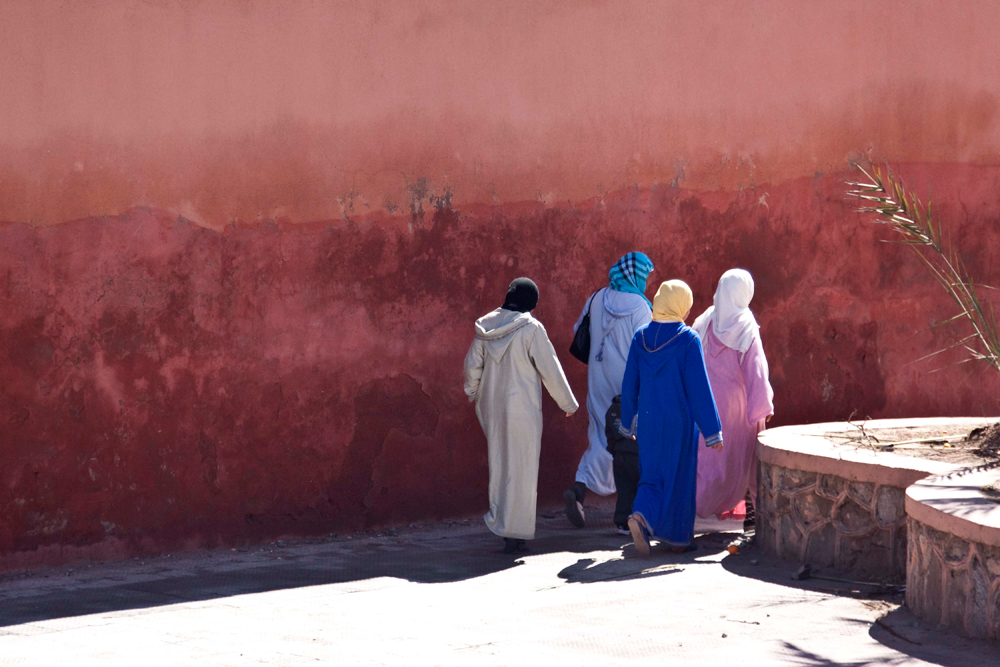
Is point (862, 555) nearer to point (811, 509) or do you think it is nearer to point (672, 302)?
point (811, 509)

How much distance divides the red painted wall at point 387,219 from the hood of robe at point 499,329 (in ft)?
2.86

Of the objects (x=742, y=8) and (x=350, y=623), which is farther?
(x=742, y=8)

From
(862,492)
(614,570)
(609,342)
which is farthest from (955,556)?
(609,342)

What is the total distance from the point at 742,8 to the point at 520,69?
6.84ft

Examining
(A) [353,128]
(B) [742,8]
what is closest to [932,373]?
(B) [742,8]

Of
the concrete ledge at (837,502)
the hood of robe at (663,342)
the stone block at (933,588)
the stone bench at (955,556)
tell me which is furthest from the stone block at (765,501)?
the stone block at (933,588)

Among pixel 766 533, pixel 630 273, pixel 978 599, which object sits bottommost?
pixel 766 533

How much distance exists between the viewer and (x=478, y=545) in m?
6.83

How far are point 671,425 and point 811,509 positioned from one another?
0.84 meters

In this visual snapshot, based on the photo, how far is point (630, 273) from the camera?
7.23m

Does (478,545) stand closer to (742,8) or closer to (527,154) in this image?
(527,154)

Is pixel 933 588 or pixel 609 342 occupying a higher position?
pixel 609 342

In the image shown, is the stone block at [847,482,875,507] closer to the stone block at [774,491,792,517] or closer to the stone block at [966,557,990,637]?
the stone block at [774,491,792,517]

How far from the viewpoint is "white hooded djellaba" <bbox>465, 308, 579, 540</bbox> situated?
655 cm
